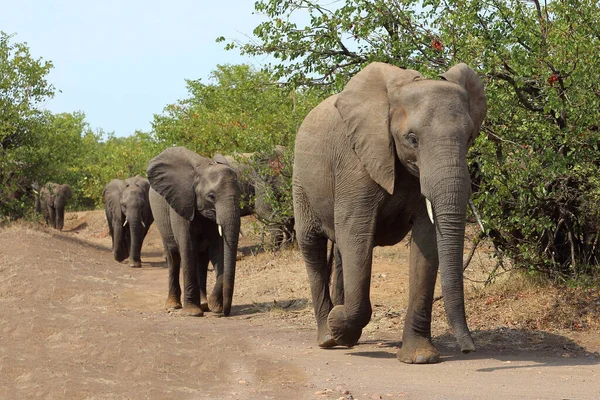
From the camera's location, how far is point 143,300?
50.4ft

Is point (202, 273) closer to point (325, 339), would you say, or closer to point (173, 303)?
point (173, 303)

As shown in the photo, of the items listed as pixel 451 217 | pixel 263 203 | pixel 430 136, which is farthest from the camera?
pixel 263 203

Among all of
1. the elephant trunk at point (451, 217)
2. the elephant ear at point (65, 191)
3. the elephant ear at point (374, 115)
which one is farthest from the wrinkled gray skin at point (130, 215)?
the elephant trunk at point (451, 217)

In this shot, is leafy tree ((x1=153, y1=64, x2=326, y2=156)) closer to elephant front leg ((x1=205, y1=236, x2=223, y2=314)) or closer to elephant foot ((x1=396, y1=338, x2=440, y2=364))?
elephant front leg ((x1=205, y1=236, x2=223, y2=314))

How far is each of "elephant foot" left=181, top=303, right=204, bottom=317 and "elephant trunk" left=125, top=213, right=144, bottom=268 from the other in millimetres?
8951

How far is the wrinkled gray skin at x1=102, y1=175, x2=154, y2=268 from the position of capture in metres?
22.1

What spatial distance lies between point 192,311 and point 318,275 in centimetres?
392

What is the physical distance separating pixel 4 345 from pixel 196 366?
6.99ft

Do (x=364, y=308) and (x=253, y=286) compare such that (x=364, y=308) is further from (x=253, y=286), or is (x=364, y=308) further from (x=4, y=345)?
(x=253, y=286)

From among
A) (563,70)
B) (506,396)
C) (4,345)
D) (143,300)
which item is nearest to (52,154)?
(143,300)

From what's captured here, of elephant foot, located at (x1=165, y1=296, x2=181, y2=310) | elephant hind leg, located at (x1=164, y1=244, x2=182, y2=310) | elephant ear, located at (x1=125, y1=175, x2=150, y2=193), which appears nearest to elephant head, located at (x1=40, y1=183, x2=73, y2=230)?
elephant ear, located at (x1=125, y1=175, x2=150, y2=193)

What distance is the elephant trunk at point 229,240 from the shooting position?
12.7 meters

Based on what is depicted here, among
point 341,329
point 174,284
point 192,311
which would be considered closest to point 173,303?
point 174,284

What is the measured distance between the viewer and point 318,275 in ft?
31.9
